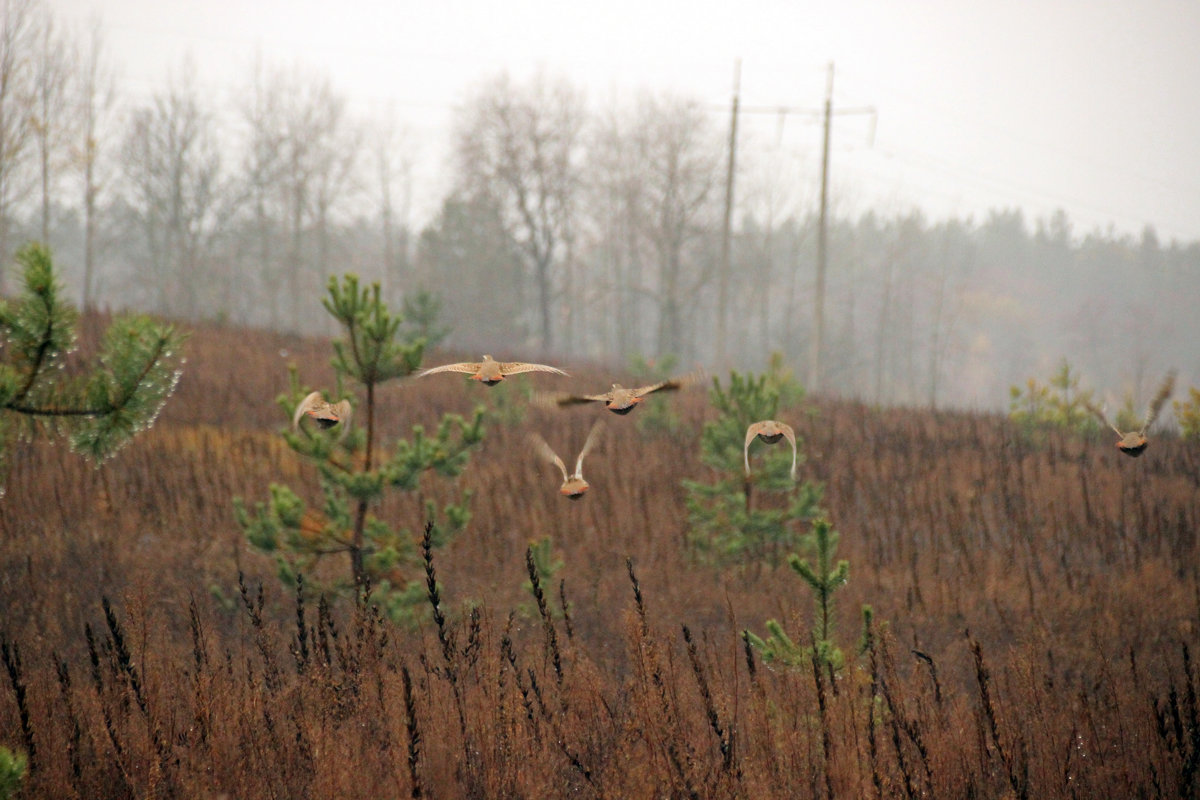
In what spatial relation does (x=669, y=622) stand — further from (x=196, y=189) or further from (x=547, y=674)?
(x=196, y=189)

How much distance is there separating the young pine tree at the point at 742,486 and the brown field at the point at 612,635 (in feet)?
1.19

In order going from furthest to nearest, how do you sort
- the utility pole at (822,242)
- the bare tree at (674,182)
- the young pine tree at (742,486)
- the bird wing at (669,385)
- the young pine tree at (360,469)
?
the bare tree at (674,182), the utility pole at (822,242), the young pine tree at (742,486), the young pine tree at (360,469), the bird wing at (669,385)

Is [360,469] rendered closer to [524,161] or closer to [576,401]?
[576,401]

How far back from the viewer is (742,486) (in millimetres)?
6145

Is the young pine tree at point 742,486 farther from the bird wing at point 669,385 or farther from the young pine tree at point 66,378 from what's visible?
the bird wing at point 669,385

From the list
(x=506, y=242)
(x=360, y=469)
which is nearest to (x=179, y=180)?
(x=506, y=242)

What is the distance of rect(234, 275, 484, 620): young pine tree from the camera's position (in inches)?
168

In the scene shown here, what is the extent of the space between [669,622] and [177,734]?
3284mm

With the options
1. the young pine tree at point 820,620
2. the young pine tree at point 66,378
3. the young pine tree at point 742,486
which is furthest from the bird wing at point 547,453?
the young pine tree at point 742,486

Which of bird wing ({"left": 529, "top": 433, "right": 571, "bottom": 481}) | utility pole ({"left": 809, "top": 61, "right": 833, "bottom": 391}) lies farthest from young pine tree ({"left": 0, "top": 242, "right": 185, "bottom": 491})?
utility pole ({"left": 809, "top": 61, "right": 833, "bottom": 391})

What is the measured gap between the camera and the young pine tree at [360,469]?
14.0 ft

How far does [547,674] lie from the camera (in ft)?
12.7

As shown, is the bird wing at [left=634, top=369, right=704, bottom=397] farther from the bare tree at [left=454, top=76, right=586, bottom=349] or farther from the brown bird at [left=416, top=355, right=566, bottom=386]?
the bare tree at [left=454, top=76, right=586, bottom=349]

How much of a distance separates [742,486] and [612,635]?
158 cm
